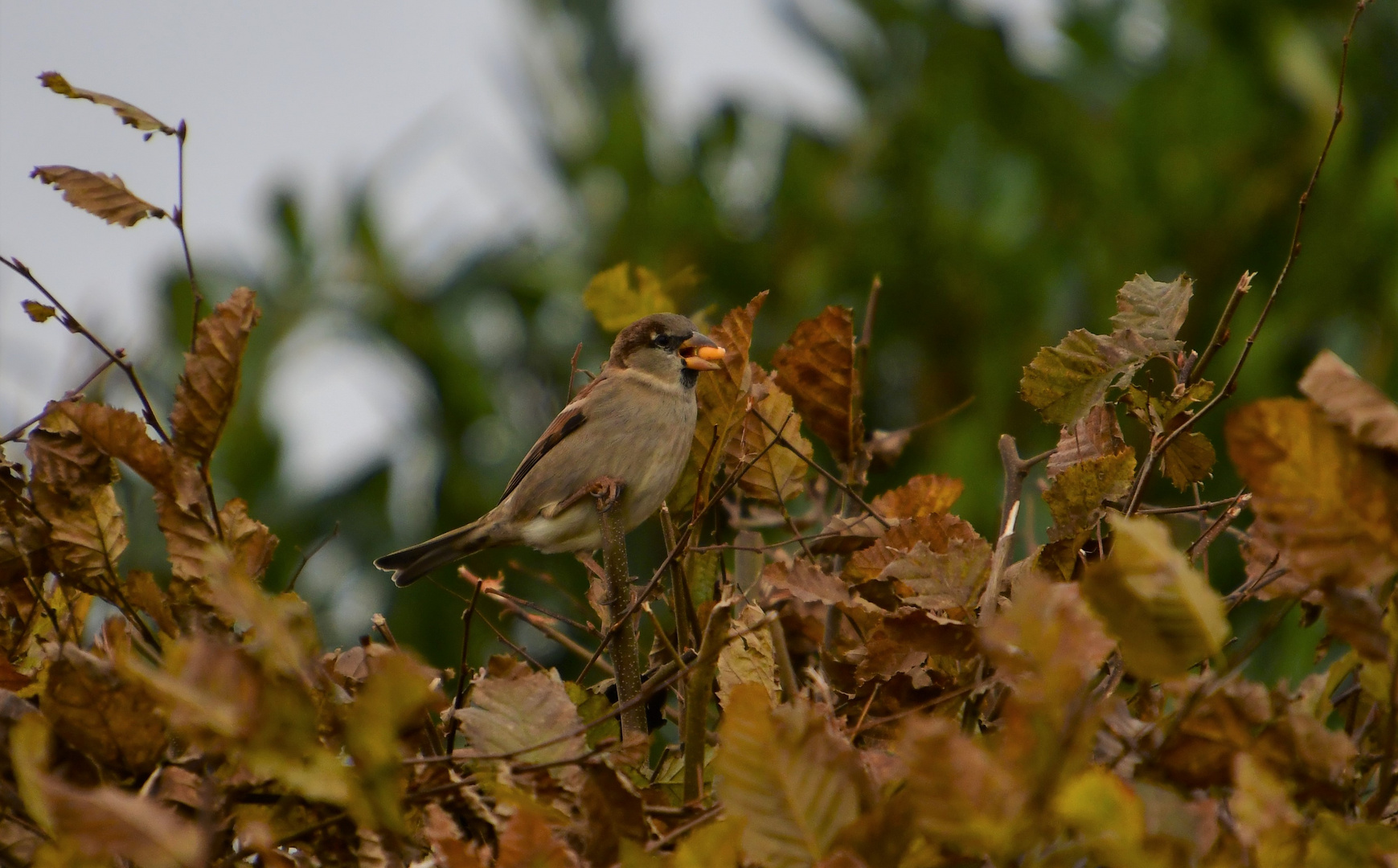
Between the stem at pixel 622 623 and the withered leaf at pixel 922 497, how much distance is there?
371 mm

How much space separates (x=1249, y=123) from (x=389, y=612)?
171 inches

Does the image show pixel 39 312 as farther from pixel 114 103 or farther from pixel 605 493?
pixel 605 493

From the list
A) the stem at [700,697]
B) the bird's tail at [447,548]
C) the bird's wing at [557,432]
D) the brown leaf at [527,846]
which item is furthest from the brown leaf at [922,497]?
the bird's tail at [447,548]

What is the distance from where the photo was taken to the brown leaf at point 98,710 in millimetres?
1216

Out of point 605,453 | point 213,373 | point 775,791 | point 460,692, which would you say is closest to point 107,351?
point 213,373

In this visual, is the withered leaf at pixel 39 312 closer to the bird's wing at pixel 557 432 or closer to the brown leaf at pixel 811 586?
the brown leaf at pixel 811 586

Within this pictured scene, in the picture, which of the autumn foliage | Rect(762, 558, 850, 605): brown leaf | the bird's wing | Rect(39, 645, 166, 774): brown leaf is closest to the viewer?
the autumn foliage

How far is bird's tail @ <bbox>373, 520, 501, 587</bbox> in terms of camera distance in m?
3.52

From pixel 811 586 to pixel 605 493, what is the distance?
3.13 ft

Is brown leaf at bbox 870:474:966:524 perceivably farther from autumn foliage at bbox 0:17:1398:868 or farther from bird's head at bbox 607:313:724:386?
bird's head at bbox 607:313:724:386

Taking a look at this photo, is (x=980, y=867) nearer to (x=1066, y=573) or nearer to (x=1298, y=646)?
(x=1066, y=573)

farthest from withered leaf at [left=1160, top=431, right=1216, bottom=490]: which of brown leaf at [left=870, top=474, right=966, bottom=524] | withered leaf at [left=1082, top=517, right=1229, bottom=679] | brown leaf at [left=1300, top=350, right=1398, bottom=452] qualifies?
withered leaf at [left=1082, top=517, right=1229, bottom=679]

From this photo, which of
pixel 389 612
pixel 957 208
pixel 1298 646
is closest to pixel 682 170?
pixel 957 208

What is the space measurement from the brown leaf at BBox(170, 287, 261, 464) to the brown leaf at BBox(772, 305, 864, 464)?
74 cm
